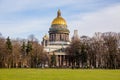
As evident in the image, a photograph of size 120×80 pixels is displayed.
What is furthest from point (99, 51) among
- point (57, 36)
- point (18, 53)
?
point (57, 36)

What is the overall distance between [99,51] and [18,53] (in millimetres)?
23842

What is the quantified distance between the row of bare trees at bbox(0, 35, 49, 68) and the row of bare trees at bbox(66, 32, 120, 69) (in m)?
12.7

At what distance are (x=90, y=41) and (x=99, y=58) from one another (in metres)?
6.64

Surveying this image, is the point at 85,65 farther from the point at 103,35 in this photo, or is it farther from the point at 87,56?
the point at 103,35

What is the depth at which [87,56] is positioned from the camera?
10706cm

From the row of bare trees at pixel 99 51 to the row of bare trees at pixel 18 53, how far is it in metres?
12.7

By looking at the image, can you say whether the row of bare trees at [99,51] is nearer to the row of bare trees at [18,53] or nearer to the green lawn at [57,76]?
the row of bare trees at [18,53]

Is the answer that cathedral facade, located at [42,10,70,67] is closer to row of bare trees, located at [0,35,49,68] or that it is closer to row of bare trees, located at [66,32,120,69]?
row of bare trees, located at [0,35,49,68]

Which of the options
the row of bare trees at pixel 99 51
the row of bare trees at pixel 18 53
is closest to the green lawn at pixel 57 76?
the row of bare trees at pixel 18 53

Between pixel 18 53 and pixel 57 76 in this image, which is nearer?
pixel 57 76

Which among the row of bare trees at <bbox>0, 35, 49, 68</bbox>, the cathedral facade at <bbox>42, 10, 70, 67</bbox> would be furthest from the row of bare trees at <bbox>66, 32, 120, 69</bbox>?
the cathedral facade at <bbox>42, 10, 70, 67</bbox>

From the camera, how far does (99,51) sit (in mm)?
98438

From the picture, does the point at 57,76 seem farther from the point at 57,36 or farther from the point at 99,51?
the point at 57,36

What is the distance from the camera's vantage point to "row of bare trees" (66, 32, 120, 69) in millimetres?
96688
